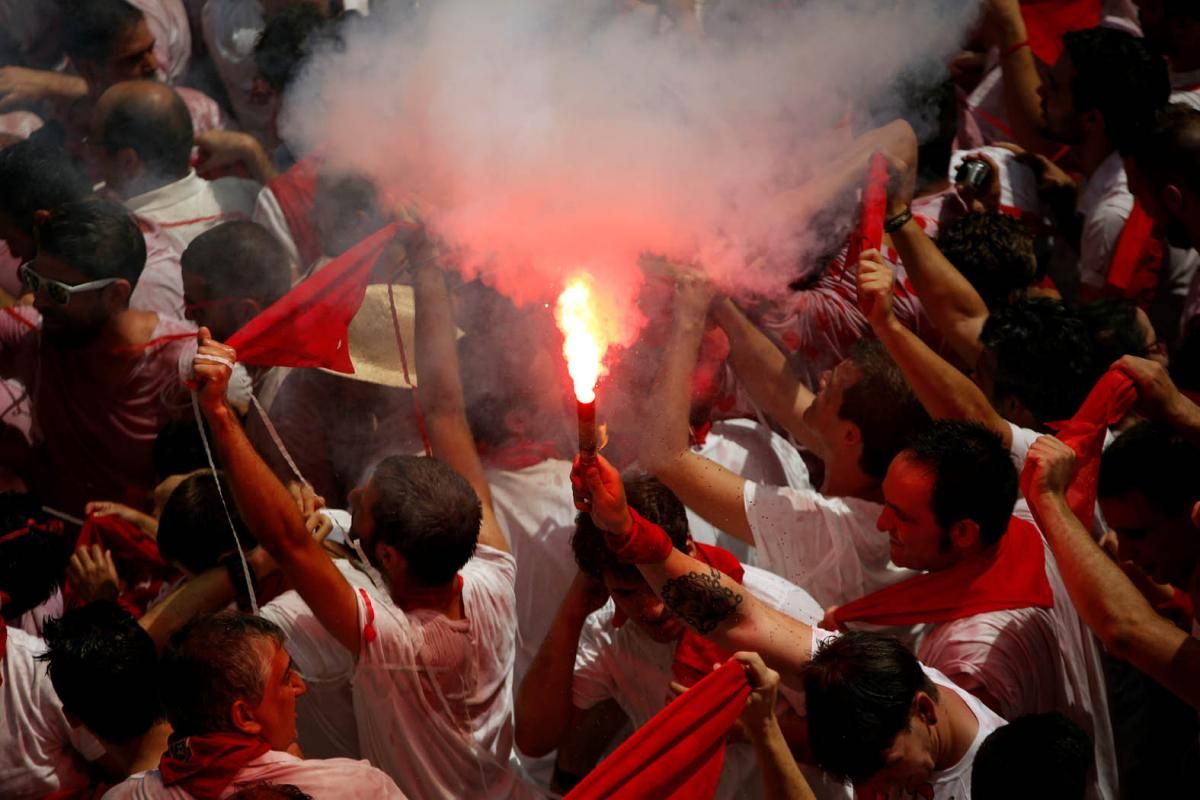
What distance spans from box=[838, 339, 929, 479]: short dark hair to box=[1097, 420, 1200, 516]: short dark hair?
54 centimetres

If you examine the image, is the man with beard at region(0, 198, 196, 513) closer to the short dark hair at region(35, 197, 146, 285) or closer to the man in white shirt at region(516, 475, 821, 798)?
the short dark hair at region(35, 197, 146, 285)

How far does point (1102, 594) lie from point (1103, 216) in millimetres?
2621

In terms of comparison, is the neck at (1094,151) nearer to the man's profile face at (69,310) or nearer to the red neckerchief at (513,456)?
the red neckerchief at (513,456)

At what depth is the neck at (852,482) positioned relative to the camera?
398 centimetres

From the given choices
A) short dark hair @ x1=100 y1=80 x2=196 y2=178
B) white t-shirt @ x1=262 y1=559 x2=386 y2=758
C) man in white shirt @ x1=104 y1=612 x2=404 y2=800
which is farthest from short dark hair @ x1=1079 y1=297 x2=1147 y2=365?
short dark hair @ x1=100 y1=80 x2=196 y2=178

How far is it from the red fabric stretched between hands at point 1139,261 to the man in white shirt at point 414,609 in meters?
2.80

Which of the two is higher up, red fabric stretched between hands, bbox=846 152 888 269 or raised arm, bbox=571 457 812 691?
red fabric stretched between hands, bbox=846 152 888 269

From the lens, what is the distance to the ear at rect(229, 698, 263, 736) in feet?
9.89

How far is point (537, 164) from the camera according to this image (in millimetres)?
4082

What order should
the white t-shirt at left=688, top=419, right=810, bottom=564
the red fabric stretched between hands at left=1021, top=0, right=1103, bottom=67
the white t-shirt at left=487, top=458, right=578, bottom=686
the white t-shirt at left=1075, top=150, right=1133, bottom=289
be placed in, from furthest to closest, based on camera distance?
the red fabric stretched between hands at left=1021, top=0, right=1103, bottom=67, the white t-shirt at left=1075, top=150, right=1133, bottom=289, the white t-shirt at left=688, top=419, right=810, bottom=564, the white t-shirt at left=487, top=458, right=578, bottom=686

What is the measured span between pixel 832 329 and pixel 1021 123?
1987 millimetres

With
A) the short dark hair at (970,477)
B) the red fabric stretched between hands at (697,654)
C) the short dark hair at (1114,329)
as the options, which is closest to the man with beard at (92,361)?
the red fabric stretched between hands at (697,654)

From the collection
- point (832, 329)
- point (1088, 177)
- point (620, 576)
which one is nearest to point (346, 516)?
point (620, 576)

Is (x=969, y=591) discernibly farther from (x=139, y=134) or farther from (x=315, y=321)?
(x=139, y=134)
